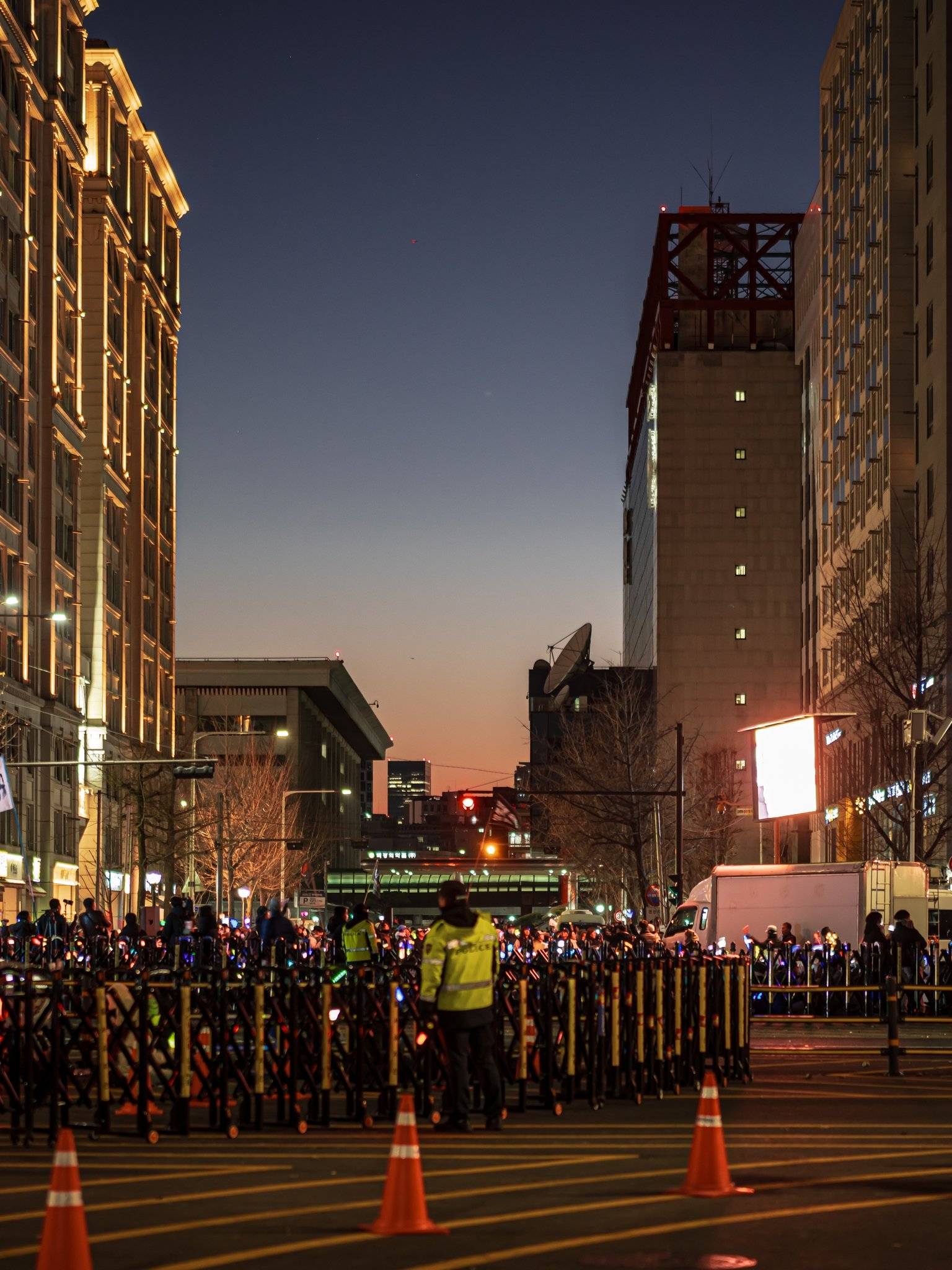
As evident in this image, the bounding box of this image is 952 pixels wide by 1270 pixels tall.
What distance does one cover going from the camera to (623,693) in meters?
85.2

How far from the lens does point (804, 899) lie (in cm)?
4056

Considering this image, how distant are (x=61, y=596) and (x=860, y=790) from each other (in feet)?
112

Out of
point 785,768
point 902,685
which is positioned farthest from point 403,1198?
point 785,768

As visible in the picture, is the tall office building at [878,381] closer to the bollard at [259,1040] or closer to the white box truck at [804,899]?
the white box truck at [804,899]

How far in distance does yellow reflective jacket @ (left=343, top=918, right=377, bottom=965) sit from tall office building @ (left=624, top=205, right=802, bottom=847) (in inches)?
4403

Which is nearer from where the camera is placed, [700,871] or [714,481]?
[700,871]

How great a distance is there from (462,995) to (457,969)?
7.8 inches

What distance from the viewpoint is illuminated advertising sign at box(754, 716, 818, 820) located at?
5325 centimetres

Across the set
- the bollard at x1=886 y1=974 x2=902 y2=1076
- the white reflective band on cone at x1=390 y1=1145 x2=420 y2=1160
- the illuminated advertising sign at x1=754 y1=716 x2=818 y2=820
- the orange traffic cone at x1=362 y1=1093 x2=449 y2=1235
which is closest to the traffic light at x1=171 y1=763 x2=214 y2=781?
the illuminated advertising sign at x1=754 y1=716 x2=818 y2=820

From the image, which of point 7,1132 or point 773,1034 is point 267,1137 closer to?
point 7,1132

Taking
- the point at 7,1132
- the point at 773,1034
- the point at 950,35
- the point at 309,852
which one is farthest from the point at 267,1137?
the point at 309,852

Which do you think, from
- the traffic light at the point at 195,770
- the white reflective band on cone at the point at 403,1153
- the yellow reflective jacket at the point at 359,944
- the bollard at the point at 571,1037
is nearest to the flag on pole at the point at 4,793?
the yellow reflective jacket at the point at 359,944

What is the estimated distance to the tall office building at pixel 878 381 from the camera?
201 feet

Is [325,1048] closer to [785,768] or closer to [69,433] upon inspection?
[785,768]
